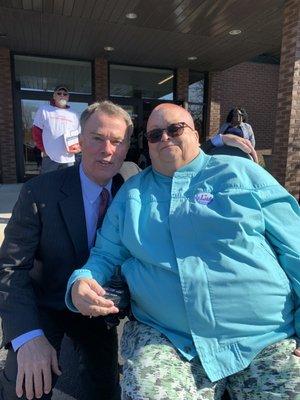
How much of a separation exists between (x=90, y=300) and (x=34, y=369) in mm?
381

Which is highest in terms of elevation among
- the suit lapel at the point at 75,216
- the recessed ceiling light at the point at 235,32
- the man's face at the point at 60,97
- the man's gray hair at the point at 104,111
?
the recessed ceiling light at the point at 235,32

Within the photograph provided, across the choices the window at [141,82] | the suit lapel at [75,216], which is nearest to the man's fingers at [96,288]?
the suit lapel at [75,216]

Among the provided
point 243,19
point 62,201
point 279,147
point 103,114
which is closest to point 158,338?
point 62,201

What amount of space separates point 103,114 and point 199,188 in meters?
0.58

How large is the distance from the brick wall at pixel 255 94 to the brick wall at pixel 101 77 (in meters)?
4.22

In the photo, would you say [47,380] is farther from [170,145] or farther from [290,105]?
[290,105]

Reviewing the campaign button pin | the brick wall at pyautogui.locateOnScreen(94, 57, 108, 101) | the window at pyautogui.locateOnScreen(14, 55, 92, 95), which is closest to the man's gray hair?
the campaign button pin

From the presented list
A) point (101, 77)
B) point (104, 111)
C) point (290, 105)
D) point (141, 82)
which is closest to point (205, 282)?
point (104, 111)

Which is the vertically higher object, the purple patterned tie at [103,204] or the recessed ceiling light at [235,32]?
the recessed ceiling light at [235,32]

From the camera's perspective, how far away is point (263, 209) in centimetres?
153

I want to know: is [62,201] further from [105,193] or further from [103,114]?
[103,114]

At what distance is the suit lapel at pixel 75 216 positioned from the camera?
168 centimetres

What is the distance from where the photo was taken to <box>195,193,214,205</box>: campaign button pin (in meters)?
1.56

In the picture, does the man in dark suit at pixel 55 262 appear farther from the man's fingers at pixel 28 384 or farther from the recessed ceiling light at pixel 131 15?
the recessed ceiling light at pixel 131 15
